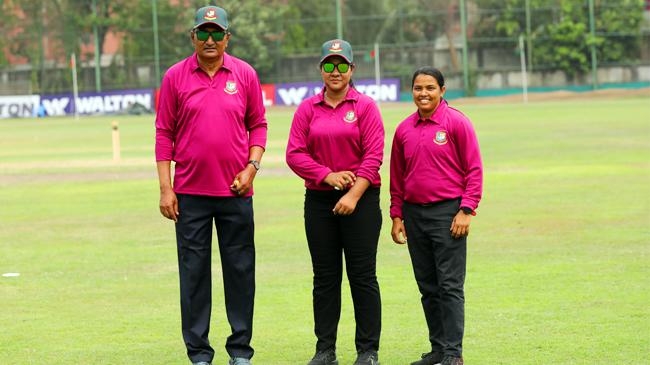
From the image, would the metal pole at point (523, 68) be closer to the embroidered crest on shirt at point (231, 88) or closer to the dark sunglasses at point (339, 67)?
the dark sunglasses at point (339, 67)

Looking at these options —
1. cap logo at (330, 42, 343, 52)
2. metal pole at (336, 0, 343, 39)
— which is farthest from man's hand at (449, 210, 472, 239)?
metal pole at (336, 0, 343, 39)

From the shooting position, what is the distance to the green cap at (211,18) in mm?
7656

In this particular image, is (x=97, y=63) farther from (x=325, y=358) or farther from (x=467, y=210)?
(x=467, y=210)

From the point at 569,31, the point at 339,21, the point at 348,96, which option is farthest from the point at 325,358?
the point at 339,21

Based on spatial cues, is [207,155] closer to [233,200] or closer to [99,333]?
[233,200]

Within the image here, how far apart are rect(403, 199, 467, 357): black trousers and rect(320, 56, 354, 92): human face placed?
2.70ft

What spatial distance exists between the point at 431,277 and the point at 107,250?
702cm

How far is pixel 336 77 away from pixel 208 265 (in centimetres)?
136

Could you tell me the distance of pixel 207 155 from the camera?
304 inches

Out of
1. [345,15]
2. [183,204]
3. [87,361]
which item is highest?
[345,15]

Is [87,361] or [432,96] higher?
[432,96]

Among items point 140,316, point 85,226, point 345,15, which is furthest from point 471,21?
point 140,316

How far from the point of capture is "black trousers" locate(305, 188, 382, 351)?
7.91 meters

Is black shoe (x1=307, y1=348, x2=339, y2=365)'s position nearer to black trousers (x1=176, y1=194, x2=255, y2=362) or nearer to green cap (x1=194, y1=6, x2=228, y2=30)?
black trousers (x1=176, y1=194, x2=255, y2=362)
